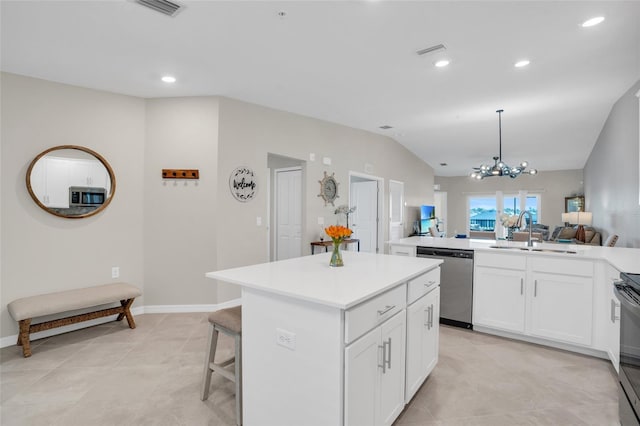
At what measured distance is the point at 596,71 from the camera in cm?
349

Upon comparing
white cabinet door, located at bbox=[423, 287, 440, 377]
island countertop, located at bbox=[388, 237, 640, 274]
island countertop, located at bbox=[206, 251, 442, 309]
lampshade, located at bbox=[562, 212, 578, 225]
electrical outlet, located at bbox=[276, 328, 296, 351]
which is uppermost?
lampshade, located at bbox=[562, 212, 578, 225]

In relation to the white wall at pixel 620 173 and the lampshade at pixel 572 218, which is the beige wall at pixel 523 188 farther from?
the white wall at pixel 620 173

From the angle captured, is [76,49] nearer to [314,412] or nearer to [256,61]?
[256,61]

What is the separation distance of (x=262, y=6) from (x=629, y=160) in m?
4.82

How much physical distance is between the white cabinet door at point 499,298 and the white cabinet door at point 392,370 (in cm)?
167

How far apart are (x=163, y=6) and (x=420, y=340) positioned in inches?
113

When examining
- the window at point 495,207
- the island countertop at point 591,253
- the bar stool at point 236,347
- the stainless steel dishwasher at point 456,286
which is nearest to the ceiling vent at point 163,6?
the bar stool at point 236,347

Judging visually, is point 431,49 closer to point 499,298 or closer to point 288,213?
point 499,298

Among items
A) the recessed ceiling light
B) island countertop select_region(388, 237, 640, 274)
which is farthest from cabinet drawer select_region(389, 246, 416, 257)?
the recessed ceiling light

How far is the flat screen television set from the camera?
8.41m

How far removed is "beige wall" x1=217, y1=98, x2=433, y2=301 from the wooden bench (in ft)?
3.37

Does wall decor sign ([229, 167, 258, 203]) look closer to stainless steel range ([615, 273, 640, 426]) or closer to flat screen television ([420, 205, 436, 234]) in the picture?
stainless steel range ([615, 273, 640, 426])

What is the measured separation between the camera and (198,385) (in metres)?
2.23

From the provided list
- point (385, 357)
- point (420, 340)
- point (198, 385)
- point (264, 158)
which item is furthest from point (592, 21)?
point (198, 385)
